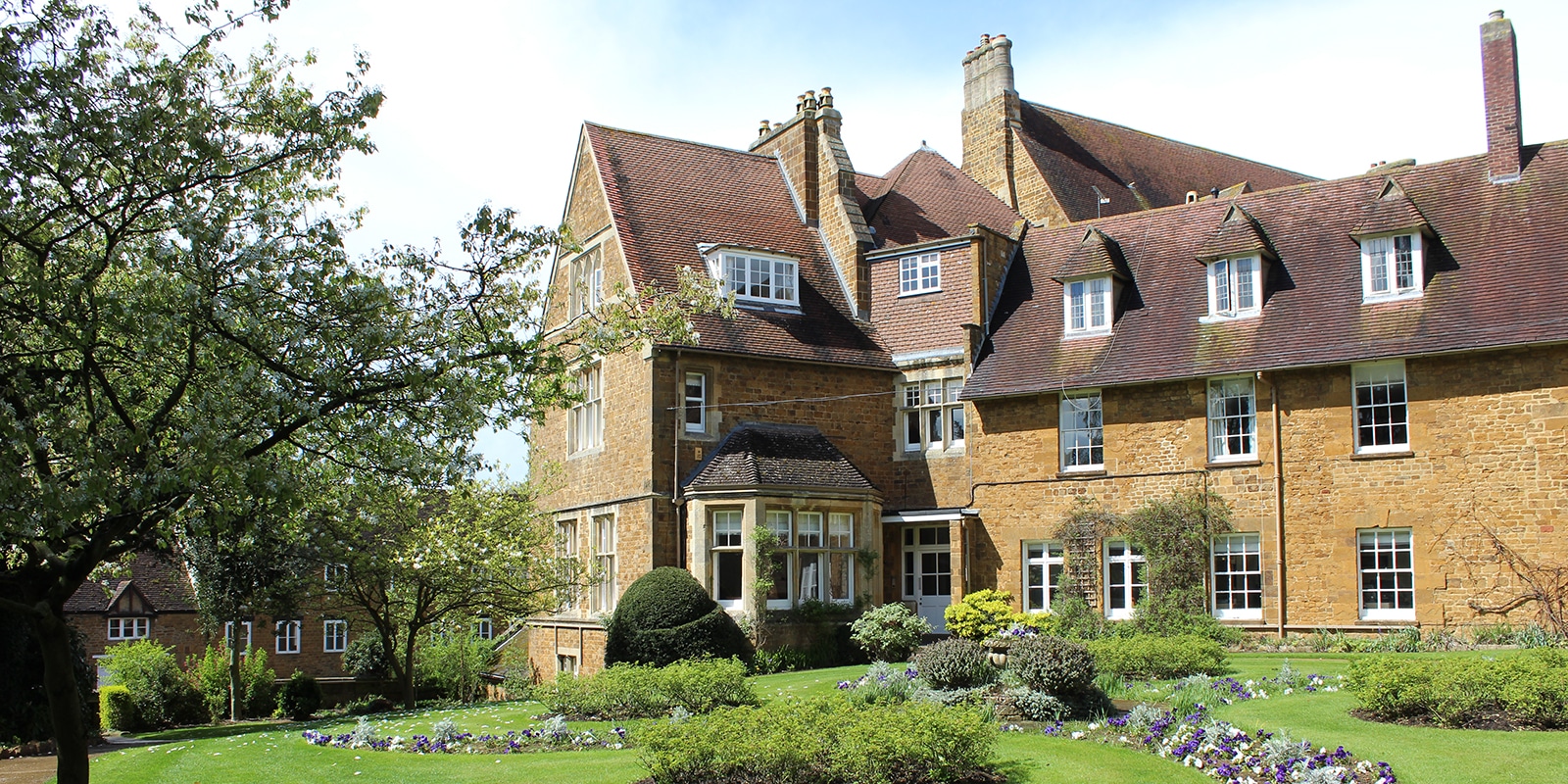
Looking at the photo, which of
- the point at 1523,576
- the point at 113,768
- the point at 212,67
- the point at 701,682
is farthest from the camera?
the point at 1523,576

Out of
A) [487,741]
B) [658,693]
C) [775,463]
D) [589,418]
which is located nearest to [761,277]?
[775,463]

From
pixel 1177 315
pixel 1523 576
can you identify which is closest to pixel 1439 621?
pixel 1523 576

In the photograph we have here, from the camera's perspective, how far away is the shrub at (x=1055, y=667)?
1475cm

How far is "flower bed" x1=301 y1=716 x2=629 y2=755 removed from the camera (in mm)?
15109

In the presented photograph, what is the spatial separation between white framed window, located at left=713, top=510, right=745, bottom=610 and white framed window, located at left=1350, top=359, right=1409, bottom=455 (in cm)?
1176

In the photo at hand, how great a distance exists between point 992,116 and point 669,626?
19.4 m

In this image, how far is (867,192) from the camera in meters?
33.7

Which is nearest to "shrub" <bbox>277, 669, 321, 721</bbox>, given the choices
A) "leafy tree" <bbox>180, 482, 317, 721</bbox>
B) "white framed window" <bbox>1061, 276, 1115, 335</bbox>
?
"leafy tree" <bbox>180, 482, 317, 721</bbox>

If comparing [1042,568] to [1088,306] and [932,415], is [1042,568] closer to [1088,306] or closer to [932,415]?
[932,415]

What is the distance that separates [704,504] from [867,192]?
1227 cm

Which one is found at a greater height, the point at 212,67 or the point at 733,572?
the point at 212,67

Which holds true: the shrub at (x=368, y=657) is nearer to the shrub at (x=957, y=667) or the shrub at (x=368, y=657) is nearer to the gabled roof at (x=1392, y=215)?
the shrub at (x=957, y=667)

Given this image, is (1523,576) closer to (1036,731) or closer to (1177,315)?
(1177,315)

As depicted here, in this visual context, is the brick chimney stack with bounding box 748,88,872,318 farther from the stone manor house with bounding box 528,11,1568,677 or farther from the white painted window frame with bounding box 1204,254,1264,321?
the white painted window frame with bounding box 1204,254,1264,321
